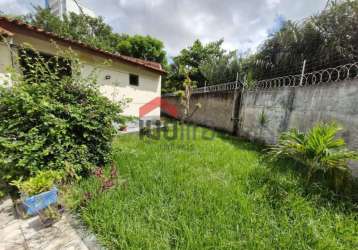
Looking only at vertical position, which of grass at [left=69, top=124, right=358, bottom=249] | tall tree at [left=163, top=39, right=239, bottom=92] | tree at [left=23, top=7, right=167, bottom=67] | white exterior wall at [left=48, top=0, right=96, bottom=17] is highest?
white exterior wall at [left=48, top=0, right=96, bottom=17]

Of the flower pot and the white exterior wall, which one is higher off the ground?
the white exterior wall

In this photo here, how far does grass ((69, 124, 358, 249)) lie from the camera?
1600 millimetres

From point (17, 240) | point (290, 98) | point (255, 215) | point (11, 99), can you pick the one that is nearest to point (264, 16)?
point (290, 98)

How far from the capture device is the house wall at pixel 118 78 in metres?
4.69

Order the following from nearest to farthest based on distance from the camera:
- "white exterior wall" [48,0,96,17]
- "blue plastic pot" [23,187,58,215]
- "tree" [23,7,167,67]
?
"blue plastic pot" [23,187,58,215] < "tree" [23,7,167,67] < "white exterior wall" [48,0,96,17]

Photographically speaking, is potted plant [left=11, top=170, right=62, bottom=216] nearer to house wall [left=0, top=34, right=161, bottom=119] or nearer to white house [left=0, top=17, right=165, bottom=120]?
white house [left=0, top=17, right=165, bottom=120]

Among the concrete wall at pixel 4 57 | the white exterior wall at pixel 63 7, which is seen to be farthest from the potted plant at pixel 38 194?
the white exterior wall at pixel 63 7

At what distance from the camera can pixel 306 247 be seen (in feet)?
5.07

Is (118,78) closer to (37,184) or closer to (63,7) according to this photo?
(37,184)

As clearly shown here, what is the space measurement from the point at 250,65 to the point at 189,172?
7573 mm

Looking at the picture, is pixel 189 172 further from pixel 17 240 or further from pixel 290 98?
pixel 290 98

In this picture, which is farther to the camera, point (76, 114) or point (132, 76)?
point (132, 76)

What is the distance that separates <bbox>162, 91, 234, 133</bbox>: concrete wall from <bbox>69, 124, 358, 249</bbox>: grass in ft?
13.5

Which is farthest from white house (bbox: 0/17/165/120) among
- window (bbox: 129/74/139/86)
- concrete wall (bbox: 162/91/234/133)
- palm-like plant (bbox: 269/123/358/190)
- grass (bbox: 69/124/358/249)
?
palm-like plant (bbox: 269/123/358/190)
